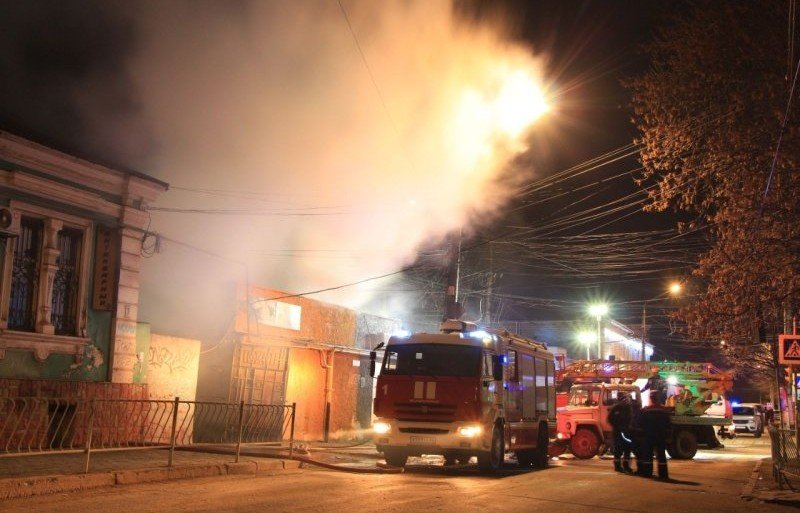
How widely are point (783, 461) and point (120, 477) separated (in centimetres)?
1046

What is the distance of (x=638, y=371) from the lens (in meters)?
25.1

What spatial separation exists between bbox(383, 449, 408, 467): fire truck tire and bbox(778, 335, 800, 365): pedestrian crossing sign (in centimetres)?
727

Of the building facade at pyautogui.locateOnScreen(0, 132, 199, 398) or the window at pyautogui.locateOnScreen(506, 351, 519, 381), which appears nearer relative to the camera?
the building facade at pyautogui.locateOnScreen(0, 132, 199, 398)

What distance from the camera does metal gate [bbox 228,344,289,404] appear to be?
695 inches

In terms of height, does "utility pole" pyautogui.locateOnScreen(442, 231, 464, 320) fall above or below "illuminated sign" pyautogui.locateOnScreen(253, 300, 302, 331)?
above

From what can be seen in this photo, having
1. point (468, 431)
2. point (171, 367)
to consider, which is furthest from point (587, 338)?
point (468, 431)

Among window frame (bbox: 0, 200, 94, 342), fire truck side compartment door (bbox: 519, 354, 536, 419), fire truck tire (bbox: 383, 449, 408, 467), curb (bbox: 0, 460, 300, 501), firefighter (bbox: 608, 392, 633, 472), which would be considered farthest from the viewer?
fire truck side compartment door (bbox: 519, 354, 536, 419)

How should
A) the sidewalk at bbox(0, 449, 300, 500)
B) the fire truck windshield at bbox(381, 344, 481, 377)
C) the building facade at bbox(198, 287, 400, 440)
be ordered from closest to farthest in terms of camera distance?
the sidewalk at bbox(0, 449, 300, 500) → the fire truck windshield at bbox(381, 344, 481, 377) → the building facade at bbox(198, 287, 400, 440)

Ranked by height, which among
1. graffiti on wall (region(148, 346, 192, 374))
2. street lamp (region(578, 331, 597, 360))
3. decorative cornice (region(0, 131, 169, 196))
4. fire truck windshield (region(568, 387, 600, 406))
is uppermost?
decorative cornice (region(0, 131, 169, 196))

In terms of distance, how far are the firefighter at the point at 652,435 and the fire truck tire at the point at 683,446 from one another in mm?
7173

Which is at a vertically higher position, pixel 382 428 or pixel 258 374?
pixel 258 374

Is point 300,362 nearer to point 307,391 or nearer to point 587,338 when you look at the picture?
point 307,391

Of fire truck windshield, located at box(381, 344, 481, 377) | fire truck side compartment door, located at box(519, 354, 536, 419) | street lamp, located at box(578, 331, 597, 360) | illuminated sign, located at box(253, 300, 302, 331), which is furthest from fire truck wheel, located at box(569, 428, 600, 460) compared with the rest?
street lamp, located at box(578, 331, 597, 360)

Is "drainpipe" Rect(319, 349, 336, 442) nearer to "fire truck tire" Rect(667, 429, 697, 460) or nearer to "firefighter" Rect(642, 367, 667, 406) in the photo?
"fire truck tire" Rect(667, 429, 697, 460)
